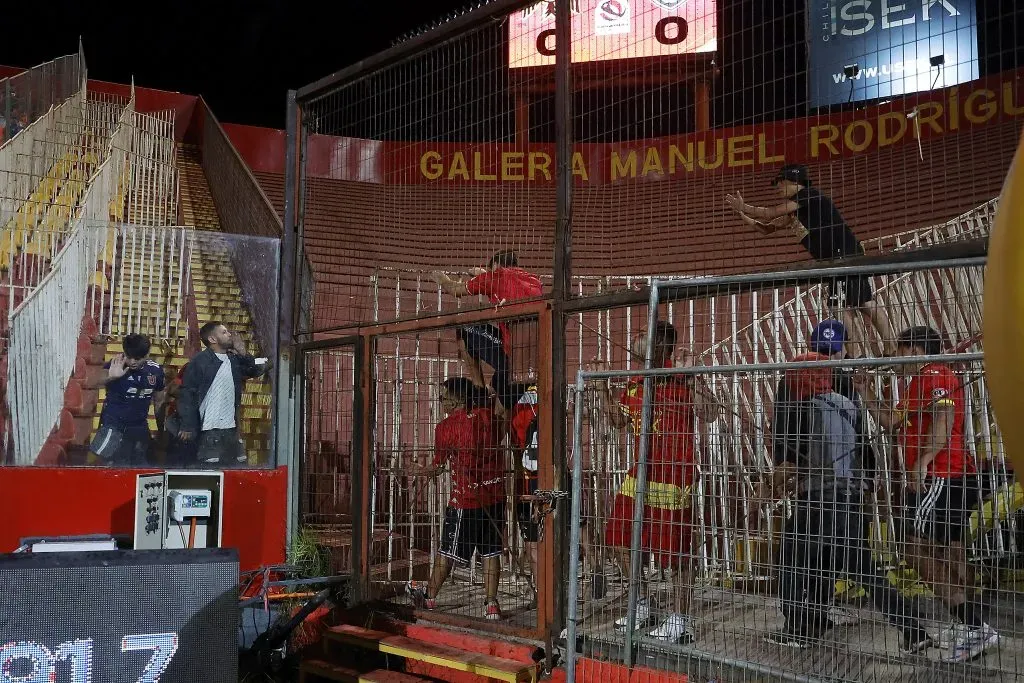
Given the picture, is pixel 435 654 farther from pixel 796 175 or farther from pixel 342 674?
pixel 796 175

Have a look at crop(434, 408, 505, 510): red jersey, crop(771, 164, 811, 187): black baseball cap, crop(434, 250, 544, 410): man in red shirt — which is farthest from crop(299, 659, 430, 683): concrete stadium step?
crop(771, 164, 811, 187): black baseball cap

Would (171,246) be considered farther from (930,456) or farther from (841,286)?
(930,456)

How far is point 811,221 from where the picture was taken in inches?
189

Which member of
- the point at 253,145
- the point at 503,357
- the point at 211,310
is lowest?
the point at 503,357

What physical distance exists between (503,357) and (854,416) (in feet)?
7.38

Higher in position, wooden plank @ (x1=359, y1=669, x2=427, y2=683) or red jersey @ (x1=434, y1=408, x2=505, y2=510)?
red jersey @ (x1=434, y1=408, x2=505, y2=510)

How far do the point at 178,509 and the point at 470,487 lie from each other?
2.12 metres

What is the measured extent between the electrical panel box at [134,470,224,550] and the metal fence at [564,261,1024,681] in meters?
2.78

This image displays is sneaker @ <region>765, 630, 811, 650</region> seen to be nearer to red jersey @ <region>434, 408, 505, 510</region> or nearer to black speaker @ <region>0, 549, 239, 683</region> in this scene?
red jersey @ <region>434, 408, 505, 510</region>

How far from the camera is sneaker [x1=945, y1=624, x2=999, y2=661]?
346 cm

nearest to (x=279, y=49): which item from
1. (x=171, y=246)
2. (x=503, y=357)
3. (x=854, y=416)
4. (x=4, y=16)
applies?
(x=4, y=16)

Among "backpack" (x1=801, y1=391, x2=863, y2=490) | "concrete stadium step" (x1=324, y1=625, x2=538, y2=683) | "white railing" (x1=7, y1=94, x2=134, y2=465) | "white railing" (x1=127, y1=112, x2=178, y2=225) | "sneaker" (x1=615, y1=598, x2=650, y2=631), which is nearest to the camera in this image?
"backpack" (x1=801, y1=391, x2=863, y2=490)

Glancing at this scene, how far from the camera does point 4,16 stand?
2478 centimetres

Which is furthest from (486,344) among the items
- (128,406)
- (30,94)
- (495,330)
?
(30,94)
